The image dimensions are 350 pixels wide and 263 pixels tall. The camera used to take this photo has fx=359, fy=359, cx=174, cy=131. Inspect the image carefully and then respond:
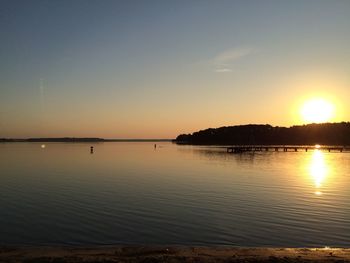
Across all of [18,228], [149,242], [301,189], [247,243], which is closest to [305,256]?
[247,243]

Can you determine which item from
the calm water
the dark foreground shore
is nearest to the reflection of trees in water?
the calm water

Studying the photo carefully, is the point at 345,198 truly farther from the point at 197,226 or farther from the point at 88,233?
the point at 88,233

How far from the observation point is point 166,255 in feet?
41.4

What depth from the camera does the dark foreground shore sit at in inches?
476

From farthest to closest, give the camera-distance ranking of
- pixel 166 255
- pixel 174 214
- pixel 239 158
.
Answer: pixel 239 158 < pixel 174 214 < pixel 166 255

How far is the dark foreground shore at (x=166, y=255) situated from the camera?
12078 mm

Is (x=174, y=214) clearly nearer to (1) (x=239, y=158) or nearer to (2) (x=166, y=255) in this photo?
(2) (x=166, y=255)

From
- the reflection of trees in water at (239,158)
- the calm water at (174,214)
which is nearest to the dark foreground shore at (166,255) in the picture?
the calm water at (174,214)

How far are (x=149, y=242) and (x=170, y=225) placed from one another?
3454mm

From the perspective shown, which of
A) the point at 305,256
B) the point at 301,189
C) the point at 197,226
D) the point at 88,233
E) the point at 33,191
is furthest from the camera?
the point at 301,189

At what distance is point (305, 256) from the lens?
12.8 m

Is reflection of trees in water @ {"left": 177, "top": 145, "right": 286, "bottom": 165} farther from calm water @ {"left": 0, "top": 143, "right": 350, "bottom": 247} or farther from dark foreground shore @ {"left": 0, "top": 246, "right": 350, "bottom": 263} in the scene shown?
dark foreground shore @ {"left": 0, "top": 246, "right": 350, "bottom": 263}

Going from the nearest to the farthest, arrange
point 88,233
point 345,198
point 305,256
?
point 305,256 → point 88,233 → point 345,198

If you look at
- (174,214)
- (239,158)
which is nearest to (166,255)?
(174,214)
